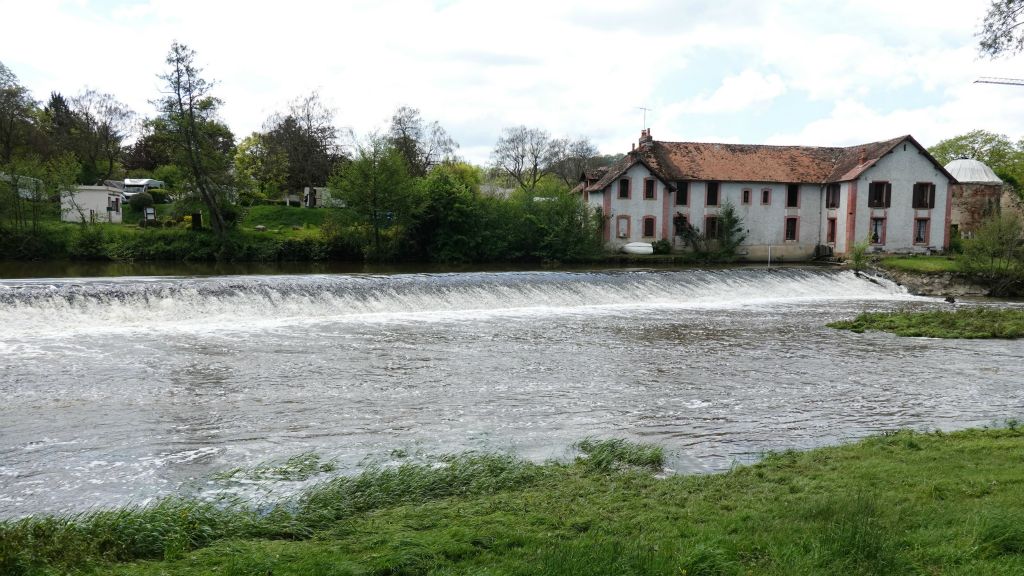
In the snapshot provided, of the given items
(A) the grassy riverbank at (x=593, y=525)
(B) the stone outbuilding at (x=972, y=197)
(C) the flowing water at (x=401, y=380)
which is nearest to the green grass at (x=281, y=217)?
(C) the flowing water at (x=401, y=380)

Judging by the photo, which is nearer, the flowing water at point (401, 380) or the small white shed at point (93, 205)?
the flowing water at point (401, 380)

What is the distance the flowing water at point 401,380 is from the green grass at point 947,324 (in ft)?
2.65

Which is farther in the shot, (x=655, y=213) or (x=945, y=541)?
(x=655, y=213)

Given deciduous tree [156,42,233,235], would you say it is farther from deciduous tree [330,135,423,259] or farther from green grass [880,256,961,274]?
green grass [880,256,961,274]

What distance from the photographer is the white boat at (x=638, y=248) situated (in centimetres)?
4441

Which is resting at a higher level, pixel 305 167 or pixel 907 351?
pixel 305 167

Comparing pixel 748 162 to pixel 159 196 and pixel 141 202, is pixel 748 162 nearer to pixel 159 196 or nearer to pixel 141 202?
pixel 141 202

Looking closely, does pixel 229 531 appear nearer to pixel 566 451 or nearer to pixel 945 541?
pixel 566 451

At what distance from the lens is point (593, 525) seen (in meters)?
6.47

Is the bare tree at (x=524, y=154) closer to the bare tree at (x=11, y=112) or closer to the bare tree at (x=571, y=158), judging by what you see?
the bare tree at (x=571, y=158)

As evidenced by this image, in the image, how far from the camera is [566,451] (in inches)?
397

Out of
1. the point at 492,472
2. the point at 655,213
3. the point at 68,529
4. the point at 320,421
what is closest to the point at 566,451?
the point at 492,472

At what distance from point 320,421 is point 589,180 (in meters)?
40.2

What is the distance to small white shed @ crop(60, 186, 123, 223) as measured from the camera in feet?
144
